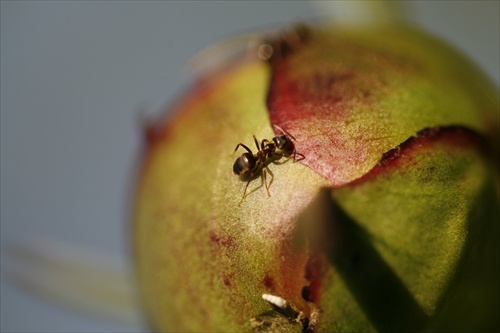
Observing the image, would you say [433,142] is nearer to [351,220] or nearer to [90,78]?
[351,220]

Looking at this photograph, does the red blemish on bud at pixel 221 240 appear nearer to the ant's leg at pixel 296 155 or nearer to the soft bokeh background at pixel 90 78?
the ant's leg at pixel 296 155

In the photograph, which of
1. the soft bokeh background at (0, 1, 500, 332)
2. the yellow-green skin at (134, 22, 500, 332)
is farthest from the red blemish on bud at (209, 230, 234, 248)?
the soft bokeh background at (0, 1, 500, 332)

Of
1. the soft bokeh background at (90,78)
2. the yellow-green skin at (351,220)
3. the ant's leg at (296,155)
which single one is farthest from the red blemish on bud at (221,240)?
the soft bokeh background at (90,78)

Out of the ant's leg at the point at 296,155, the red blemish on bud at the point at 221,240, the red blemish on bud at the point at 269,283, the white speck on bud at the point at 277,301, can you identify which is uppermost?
the ant's leg at the point at 296,155

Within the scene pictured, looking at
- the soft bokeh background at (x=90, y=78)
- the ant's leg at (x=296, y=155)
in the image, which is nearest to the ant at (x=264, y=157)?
the ant's leg at (x=296, y=155)

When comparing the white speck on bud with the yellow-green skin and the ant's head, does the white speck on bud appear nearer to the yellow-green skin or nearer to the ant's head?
the yellow-green skin

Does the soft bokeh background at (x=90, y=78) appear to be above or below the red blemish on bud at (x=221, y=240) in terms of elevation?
above

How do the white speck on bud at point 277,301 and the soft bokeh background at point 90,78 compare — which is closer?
the white speck on bud at point 277,301

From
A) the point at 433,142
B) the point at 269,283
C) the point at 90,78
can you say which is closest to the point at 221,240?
the point at 269,283
